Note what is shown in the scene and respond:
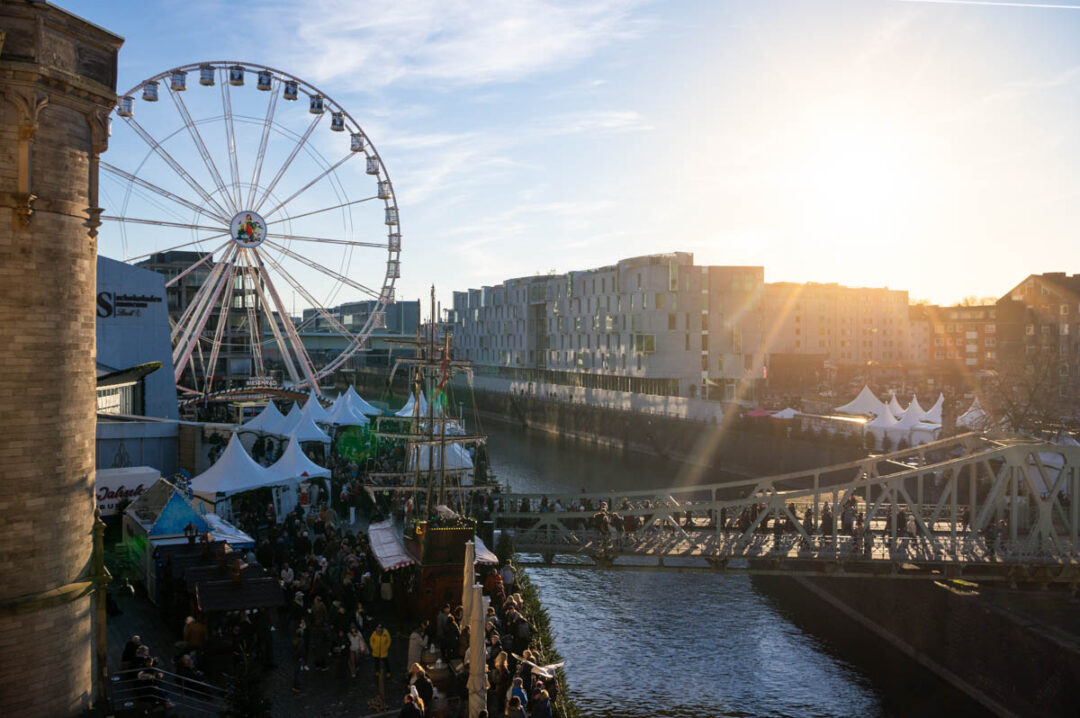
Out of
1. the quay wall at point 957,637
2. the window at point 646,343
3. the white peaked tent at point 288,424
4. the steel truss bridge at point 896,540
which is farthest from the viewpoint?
the window at point 646,343

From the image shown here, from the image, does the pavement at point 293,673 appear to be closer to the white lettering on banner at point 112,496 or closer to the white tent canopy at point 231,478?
the white lettering on banner at point 112,496

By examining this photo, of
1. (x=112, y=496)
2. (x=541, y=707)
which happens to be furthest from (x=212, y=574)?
(x=112, y=496)

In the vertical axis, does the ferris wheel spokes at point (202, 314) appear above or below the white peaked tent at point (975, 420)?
above

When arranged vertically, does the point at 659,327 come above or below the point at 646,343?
above

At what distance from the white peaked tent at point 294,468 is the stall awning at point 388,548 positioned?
Answer: 531 centimetres

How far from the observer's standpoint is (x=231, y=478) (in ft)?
85.7

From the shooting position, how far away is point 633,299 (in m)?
79.6

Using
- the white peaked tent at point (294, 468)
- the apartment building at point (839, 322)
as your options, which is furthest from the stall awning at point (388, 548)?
the apartment building at point (839, 322)

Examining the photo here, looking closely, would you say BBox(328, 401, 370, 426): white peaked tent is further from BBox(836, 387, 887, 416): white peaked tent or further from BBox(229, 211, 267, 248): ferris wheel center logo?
BBox(836, 387, 887, 416): white peaked tent

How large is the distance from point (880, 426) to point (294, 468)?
34770mm

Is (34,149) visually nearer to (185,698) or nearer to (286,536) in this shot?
(185,698)

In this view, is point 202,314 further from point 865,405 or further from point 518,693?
point 865,405

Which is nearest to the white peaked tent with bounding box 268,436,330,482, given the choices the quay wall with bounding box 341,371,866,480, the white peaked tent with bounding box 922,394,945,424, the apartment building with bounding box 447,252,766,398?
the quay wall with bounding box 341,371,866,480

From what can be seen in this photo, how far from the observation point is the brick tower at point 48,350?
12.2 metres
